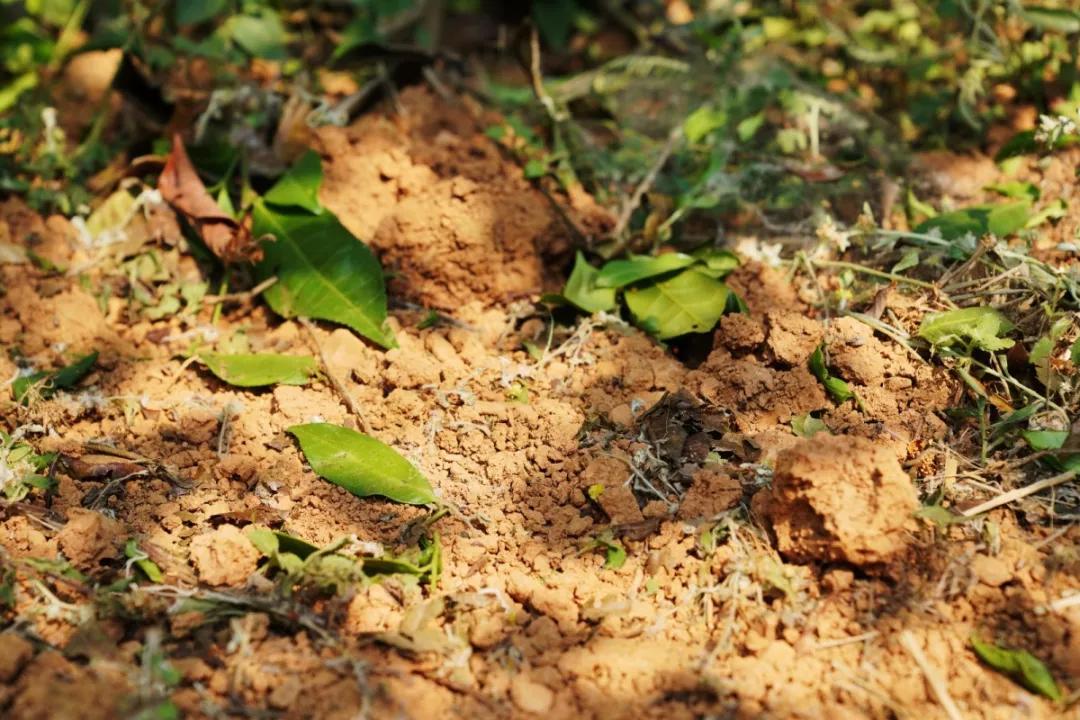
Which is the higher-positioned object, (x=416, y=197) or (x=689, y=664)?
(x=416, y=197)

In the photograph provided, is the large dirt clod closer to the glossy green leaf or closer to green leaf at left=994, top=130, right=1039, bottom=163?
the glossy green leaf

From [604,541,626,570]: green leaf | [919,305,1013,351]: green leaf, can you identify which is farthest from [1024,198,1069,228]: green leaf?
[604,541,626,570]: green leaf

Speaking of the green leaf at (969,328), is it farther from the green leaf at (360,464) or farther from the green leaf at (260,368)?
the green leaf at (260,368)

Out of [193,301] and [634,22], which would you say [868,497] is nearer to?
[193,301]

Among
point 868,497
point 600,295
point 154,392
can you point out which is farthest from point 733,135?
point 154,392

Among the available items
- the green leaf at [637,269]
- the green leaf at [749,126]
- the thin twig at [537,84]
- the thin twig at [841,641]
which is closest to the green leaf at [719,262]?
the green leaf at [637,269]

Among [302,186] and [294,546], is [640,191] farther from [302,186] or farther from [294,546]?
[294,546]

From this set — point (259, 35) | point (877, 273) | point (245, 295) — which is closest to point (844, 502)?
point (877, 273)

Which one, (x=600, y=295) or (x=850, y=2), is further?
(x=850, y=2)
